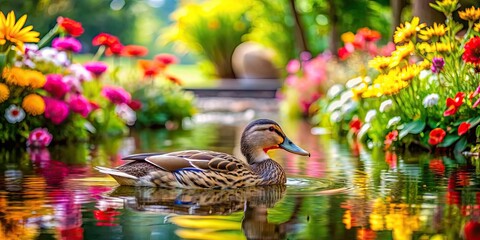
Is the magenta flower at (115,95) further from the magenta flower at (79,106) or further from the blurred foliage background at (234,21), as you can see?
the blurred foliage background at (234,21)

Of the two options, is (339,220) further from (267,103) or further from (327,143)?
(267,103)

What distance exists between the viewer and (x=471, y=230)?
325 inches

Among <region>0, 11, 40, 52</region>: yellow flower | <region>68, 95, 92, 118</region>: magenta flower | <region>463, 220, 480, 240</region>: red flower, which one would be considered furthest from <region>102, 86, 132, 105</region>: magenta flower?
<region>463, 220, 480, 240</region>: red flower

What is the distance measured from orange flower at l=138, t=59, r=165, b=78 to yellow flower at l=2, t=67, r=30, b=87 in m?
7.25

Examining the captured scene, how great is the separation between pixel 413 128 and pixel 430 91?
20.3 inches

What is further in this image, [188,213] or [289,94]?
[289,94]

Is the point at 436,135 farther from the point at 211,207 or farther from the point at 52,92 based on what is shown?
the point at 211,207

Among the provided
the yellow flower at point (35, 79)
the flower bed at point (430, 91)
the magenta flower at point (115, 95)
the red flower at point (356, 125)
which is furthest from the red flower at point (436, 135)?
the magenta flower at point (115, 95)

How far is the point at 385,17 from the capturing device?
108ft

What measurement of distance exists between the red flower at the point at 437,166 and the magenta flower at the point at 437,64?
1.06m

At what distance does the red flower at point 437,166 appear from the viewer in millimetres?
12748

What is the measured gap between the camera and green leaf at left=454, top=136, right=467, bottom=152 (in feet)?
48.7

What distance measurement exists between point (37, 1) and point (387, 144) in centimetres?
2019

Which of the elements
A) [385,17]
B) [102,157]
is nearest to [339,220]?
[102,157]
